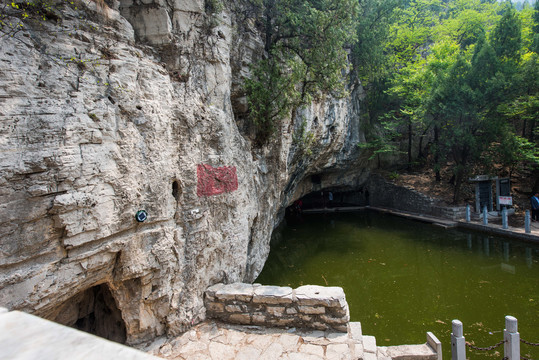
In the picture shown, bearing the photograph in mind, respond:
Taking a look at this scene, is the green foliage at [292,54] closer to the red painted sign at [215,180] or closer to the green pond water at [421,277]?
the red painted sign at [215,180]

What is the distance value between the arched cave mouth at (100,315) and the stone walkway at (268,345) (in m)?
0.76

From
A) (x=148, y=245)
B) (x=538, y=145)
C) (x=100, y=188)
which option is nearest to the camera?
(x=100, y=188)

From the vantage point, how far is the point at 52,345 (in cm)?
71

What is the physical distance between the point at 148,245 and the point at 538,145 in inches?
709

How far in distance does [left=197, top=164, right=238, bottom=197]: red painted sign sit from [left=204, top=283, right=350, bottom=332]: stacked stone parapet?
1.62 meters

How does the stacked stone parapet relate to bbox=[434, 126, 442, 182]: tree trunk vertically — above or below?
below

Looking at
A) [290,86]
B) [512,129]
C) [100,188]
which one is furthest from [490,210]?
[100,188]

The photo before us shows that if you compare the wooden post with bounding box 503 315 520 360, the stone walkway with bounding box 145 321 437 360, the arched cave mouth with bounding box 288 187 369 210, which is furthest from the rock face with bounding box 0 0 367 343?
the arched cave mouth with bounding box 288 187 369 210

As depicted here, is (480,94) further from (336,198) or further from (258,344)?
(258,344)

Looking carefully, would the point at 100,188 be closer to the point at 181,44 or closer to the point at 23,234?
the point at 23,234

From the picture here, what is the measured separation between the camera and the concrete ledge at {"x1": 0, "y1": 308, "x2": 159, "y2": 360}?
0.66m

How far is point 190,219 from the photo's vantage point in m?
4.30

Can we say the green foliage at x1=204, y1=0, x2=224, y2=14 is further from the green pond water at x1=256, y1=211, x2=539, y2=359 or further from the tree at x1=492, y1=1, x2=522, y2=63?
the tree at x1=492, y1=1, x2=522, y2=63

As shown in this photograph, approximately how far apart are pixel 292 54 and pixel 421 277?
7041 mm
